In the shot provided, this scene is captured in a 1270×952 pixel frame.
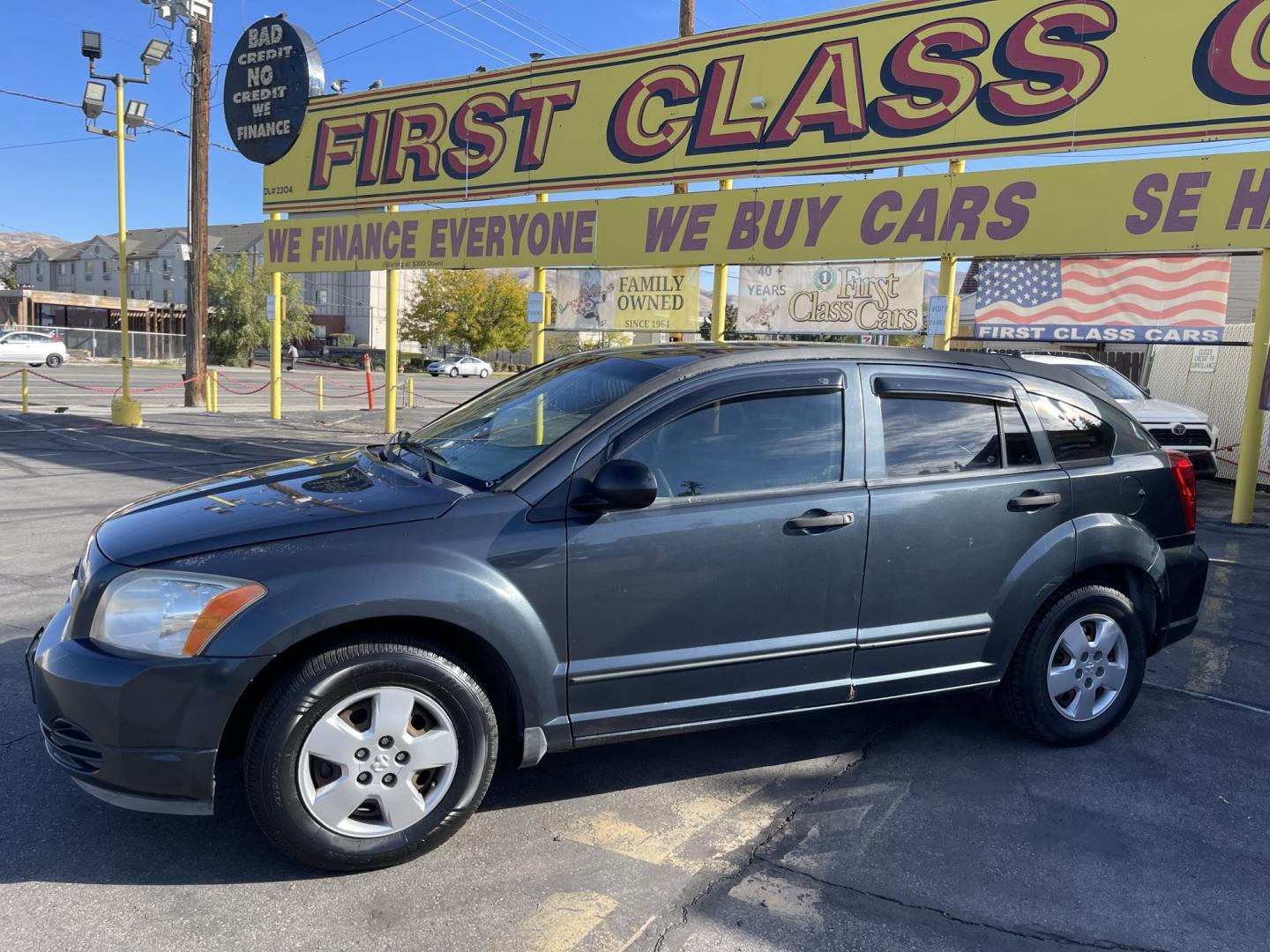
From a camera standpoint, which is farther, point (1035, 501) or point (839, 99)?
point (839, 99)

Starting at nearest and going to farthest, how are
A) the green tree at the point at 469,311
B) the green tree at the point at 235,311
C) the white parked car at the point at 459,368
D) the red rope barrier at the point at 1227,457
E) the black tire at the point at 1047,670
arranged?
the black tire at the point at 1047,670 < the red rope barrier at the point at 1227,457 < the green tree at the point at 235,311 < the white parked car at the point at 459,368 < the green tree at the point at 469,311

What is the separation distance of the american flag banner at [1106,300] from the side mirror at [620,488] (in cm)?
889

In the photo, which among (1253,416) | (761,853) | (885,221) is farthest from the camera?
(885,221)

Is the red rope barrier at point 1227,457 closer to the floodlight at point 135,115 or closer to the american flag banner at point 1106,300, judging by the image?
the american flag banner at point 1106,300

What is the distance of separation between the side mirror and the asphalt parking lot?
119 centimetres

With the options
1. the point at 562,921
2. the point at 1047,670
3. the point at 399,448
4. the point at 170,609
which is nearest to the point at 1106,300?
the point at 1047,670

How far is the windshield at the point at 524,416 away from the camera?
359cm

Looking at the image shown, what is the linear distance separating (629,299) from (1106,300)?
5993 millimetres

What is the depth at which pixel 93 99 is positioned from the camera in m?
16.8

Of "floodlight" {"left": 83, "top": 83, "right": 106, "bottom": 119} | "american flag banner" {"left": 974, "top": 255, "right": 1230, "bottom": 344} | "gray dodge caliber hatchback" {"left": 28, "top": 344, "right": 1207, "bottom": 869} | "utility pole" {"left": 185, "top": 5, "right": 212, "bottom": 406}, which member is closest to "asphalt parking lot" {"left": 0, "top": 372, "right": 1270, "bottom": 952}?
"gray dodge caliber hatchback" {"left": 28, "top": 344, "right": 1207, "bottom": 869}

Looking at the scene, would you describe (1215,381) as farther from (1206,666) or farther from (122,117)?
(122,117)

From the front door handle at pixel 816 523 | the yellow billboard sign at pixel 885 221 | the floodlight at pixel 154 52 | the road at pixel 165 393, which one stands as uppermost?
the floodlight at pixel 154 52

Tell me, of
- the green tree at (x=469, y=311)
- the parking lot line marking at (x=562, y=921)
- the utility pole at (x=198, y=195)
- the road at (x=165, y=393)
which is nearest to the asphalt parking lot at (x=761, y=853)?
the parking lot line marking at (x=562, y=921)

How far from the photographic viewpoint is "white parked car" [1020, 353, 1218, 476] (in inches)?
462
